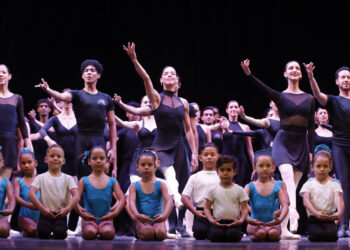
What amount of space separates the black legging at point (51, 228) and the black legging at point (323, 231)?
6.03ft

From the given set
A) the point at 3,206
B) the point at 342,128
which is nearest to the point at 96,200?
the point at 3,206

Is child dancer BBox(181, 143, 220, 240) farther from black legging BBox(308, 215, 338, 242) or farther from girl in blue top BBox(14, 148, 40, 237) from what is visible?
girl in blue top BBox(14, 148, 40, 237)

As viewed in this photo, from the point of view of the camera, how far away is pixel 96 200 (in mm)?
4320

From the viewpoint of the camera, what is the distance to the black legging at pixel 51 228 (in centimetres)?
420

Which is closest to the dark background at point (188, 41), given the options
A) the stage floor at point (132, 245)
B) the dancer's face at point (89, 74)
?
the dancer's face at point (89, 74)

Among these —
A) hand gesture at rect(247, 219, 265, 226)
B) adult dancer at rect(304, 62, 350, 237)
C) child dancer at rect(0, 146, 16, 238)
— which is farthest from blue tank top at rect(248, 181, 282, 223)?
child dancer at rect(0, 146, 16, 238)

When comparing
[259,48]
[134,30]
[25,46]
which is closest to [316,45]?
[259,48]

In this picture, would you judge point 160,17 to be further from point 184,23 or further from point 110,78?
point 110,78

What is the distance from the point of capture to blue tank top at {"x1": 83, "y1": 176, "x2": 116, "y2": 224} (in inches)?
170

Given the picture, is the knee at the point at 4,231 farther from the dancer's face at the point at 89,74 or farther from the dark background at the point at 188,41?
the dark background at the point at 188,41

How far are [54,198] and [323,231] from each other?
2.01 metres

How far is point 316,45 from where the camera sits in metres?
8.19

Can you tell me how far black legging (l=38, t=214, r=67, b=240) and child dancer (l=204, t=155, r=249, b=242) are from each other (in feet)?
3.46

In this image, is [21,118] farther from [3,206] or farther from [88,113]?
[3,206]
